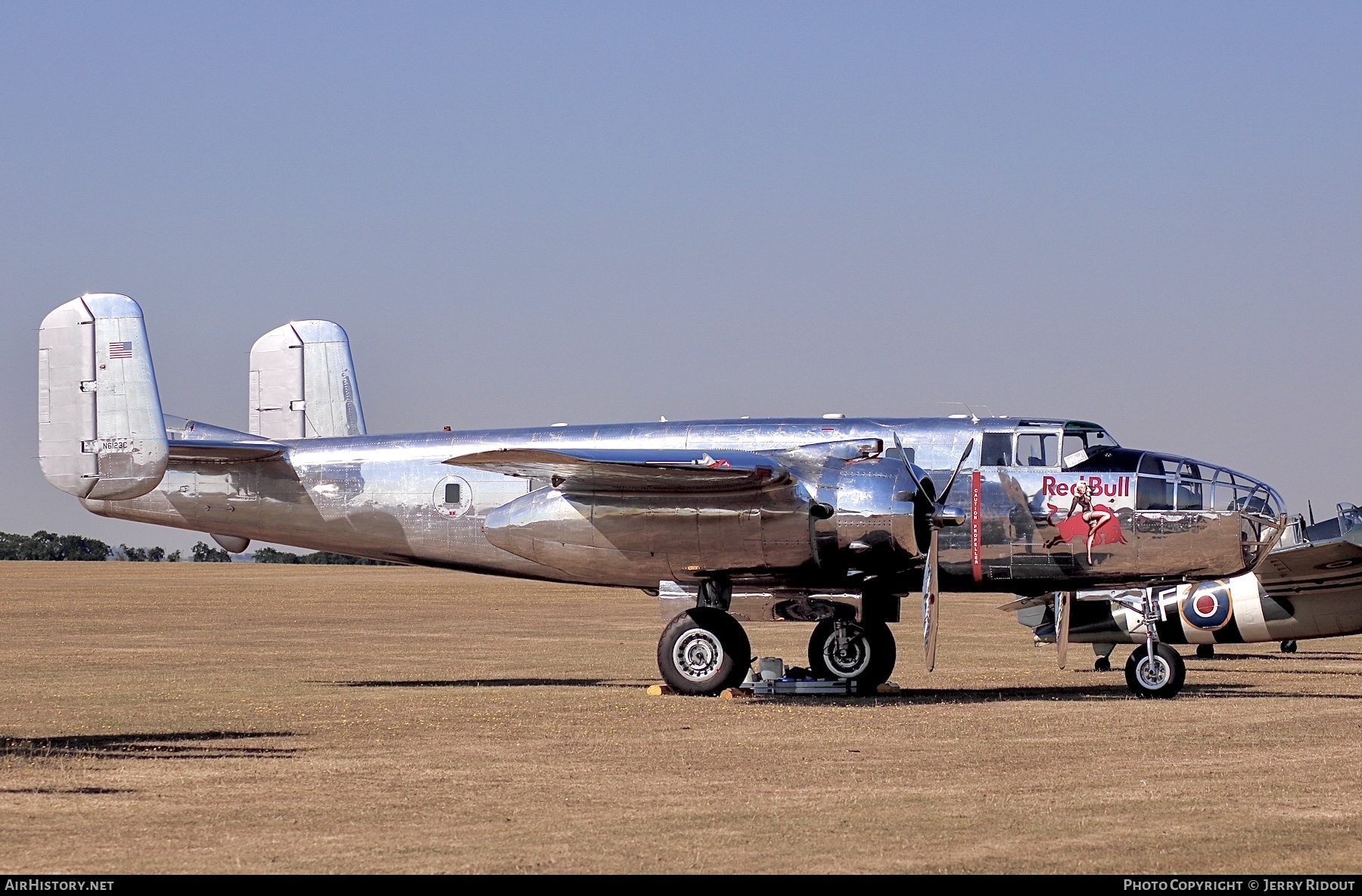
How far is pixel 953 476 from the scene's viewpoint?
20.2 metres

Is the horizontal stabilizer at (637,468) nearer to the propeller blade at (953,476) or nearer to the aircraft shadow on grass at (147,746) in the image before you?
the propeller blade at (953,476)

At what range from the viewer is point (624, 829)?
10.1 m

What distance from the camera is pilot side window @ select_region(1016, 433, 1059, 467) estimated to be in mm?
20203

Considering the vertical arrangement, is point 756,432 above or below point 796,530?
above

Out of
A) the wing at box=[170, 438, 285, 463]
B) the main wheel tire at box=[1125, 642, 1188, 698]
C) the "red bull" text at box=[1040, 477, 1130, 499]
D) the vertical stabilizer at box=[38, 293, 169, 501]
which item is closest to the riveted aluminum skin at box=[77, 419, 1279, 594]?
the "red bull" text at box=[1040, 477, 1130, 499]

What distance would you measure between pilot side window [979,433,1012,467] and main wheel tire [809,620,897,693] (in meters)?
2.87

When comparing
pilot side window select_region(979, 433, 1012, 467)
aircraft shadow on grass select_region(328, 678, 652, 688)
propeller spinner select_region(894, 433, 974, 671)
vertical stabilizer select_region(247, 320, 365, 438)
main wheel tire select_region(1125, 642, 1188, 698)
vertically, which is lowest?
aircraft shadow on grass select_region(328, 678, 652, 688)

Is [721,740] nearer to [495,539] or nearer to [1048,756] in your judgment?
[1048,756]

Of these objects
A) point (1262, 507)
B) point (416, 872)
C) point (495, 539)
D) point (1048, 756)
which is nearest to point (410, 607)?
point (495, 539)

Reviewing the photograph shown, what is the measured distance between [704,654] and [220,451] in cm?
794

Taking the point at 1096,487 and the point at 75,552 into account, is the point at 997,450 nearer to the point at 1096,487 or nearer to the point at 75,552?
the point at 1096,487

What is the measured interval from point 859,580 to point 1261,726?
Result: 5.68 meters

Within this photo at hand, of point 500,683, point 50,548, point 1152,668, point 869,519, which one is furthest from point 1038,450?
point 50,548
